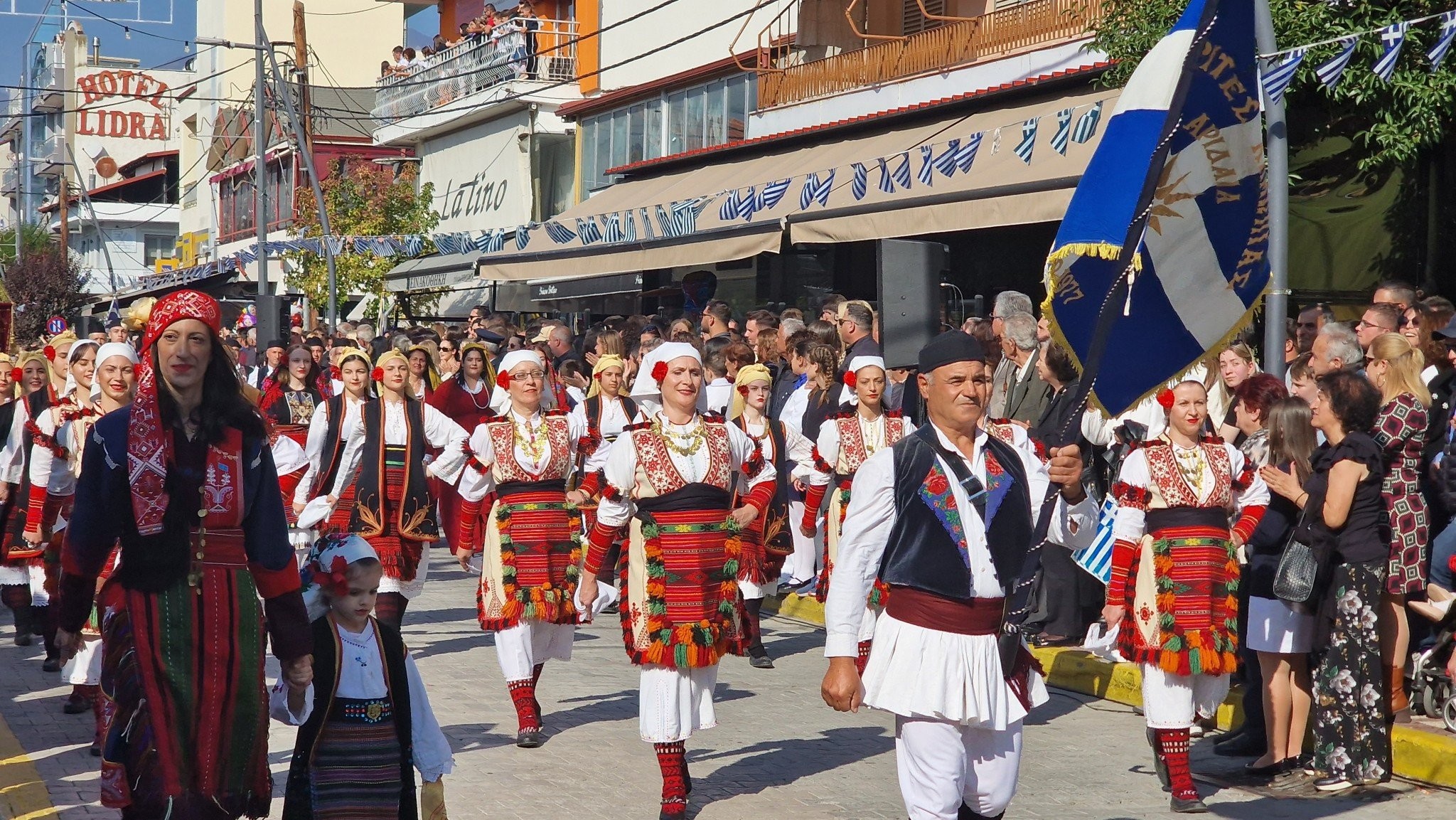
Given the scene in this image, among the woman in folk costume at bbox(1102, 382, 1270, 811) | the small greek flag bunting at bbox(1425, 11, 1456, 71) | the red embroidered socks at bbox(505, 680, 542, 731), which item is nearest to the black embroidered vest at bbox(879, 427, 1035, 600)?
the woman in folk costume at bbox(1102, 382, 1270, 811)

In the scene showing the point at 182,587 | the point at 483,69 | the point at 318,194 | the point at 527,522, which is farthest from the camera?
the point at 483,69

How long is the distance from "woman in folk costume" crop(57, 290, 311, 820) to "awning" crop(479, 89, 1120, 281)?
8.54m

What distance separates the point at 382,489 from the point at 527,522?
55.7 inches

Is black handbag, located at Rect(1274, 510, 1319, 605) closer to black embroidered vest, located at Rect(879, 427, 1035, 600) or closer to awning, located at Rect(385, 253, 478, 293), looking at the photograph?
black embroidered vest, located at Rect(879, 427, 1035, 600)

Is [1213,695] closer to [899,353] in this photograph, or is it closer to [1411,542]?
[1411,542]

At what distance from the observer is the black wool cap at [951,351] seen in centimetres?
520

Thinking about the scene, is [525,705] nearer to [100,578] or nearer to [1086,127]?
[100,578]

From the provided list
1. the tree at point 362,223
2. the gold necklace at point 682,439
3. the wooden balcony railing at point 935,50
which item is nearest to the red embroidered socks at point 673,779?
the gold necklace at point 682,439

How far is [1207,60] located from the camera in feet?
16.9

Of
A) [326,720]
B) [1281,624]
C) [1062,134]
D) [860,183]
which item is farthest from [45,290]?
[326,720]

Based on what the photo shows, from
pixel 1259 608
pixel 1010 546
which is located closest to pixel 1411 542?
pixel 1259 608

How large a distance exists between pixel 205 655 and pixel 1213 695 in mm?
4412

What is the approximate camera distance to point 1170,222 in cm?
521

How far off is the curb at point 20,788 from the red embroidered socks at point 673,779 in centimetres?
248
